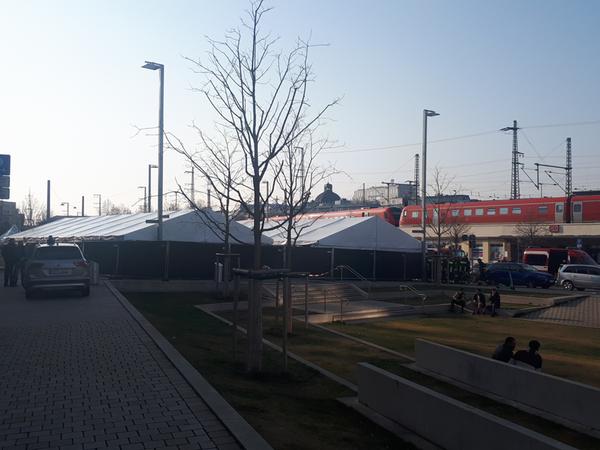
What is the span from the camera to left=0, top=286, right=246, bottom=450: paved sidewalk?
20.3 feet

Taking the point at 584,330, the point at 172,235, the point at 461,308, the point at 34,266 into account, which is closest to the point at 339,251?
the point at 172,235

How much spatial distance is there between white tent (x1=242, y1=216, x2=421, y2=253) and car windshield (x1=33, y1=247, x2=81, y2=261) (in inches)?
658

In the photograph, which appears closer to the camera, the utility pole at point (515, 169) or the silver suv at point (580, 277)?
the silver suv at point (580, 277)

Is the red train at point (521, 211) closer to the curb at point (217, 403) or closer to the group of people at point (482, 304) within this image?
the group of people at point (482, 304)

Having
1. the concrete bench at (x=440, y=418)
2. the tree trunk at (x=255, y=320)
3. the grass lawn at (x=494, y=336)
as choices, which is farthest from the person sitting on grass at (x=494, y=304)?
the concrete bench at (x=440, y=418)

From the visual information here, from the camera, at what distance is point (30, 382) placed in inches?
336

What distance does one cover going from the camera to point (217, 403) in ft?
24.1

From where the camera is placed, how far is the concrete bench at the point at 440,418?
5715mm

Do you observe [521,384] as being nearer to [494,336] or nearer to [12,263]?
[494,336]

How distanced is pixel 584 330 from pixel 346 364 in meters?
10.5

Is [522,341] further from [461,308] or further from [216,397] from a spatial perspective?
[216,397]

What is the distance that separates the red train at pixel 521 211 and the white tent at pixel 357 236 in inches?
261

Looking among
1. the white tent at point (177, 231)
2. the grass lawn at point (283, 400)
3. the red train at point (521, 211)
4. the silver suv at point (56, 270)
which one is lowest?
the grass lawn at point (283, 400)

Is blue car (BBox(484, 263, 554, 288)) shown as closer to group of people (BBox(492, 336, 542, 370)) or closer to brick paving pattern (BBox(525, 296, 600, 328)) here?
brick paving pattern (BBox(525, 296, 600, 328))
